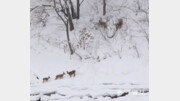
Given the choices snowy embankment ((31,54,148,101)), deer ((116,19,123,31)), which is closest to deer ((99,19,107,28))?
deer ((116,19,123,31))

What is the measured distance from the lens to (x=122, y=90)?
718 centimetres

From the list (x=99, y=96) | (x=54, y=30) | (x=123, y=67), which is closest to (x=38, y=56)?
(x=54, y=30)

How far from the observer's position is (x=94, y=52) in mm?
10242

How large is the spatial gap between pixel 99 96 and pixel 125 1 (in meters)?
5.99

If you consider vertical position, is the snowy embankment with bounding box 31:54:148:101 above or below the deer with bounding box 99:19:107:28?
below

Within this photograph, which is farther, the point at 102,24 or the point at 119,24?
the point at 102,24

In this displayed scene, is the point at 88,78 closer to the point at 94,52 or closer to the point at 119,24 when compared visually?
the point at 94,52

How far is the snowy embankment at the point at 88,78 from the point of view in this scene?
7227mm

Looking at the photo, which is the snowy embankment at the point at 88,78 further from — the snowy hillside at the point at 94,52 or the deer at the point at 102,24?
the deer at the point at 102,24

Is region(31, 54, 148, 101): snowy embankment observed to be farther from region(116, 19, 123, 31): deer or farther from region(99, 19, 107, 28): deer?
region(99, 19, 107, 28): deer

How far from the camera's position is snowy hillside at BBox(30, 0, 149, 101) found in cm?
737

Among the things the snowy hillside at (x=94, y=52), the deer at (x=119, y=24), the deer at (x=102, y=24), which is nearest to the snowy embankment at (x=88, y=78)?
the snowy hillside at (x=94, y=52)

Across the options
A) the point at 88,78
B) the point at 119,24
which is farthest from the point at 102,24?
the point at 88,78

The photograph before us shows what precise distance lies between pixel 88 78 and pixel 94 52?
194cm
